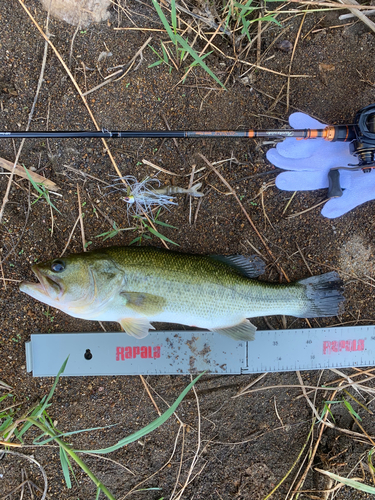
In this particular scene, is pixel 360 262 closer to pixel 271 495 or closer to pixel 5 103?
pixel 271 495

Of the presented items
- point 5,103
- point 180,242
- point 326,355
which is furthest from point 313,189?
point 5,103

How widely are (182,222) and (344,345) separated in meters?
1.95

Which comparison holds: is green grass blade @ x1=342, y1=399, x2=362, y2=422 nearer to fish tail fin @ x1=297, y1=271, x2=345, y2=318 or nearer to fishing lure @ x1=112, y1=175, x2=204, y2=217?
fish tail fin @ x1=297, y1=271, x2=345, y2=318

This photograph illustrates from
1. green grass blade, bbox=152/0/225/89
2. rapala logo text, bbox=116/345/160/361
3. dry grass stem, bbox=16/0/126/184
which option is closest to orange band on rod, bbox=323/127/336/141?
green grass blade, bbox=152/0/225/89

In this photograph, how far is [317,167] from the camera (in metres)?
3.05

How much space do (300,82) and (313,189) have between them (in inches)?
40.1

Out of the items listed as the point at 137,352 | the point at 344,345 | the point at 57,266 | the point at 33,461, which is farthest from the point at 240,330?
the point at 33,461

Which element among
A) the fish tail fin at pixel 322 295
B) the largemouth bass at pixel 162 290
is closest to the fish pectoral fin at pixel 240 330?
the largemouth bass at pixel 162 290

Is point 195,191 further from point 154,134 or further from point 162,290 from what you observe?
point 162,290

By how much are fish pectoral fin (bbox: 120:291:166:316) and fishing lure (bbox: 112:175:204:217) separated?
83cm

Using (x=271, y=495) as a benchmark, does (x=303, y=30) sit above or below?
above

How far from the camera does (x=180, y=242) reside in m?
3.09

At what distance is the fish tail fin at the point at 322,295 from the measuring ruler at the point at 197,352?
23 centimetres

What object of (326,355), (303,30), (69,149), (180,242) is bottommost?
(326,355)
